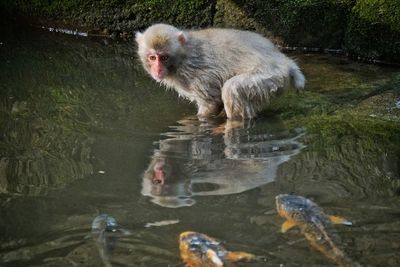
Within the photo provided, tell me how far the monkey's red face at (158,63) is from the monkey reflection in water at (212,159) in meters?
0.57

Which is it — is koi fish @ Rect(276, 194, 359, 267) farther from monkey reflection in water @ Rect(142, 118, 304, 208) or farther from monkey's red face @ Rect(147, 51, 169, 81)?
monkey's red face @ Rect(147, 51, 169, 81)

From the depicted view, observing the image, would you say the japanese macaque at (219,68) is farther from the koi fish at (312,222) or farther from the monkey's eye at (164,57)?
the koi fish at (312,222)

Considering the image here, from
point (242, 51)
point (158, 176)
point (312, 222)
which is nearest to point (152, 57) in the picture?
point (242, 51)

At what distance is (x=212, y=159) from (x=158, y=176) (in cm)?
61

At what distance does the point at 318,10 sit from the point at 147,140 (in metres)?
4.73

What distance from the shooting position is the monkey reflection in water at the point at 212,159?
5027 millimetres

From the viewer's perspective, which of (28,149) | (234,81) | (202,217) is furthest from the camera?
(234,81)

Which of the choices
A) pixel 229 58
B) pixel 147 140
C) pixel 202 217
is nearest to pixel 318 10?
pixel 229 58

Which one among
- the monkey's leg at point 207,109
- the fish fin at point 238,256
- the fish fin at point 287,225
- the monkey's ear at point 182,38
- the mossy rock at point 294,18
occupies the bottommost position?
the fish fin at point 238,256

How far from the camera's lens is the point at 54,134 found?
20.7 ft

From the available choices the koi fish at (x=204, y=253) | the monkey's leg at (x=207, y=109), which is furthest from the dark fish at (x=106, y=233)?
the monkey's leg at (x=207, y=109)

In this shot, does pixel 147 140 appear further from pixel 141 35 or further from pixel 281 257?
pixel 281 257

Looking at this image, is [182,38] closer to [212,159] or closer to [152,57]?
[152,57]

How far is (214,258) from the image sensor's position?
380 cm
